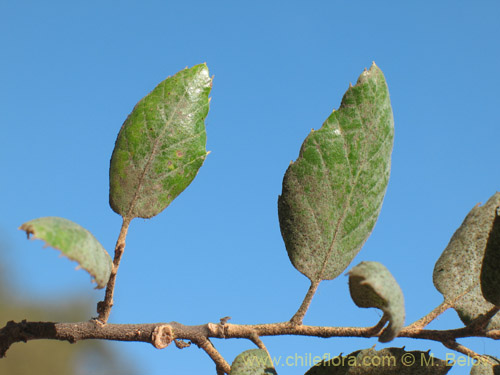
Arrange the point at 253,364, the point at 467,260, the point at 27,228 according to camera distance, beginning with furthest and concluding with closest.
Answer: the point at 467,260
the point at 253,364
the point at 27,228

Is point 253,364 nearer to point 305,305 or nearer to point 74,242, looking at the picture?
point 305,305

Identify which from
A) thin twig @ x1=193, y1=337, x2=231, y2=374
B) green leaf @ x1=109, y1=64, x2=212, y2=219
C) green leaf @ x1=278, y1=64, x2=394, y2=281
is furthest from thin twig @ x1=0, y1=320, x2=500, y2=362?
green leaf @ x1=109, y1=64, x2=212, y2=219

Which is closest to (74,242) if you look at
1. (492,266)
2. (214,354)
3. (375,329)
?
(214,354)

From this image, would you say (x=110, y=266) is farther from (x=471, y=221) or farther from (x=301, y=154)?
(x=471, y=221)

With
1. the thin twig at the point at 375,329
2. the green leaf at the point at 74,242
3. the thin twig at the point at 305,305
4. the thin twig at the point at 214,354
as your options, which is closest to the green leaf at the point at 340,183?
the thin twig at the point at 305,305

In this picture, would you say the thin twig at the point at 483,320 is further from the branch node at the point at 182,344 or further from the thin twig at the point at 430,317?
the branch node at the point at 182,344
